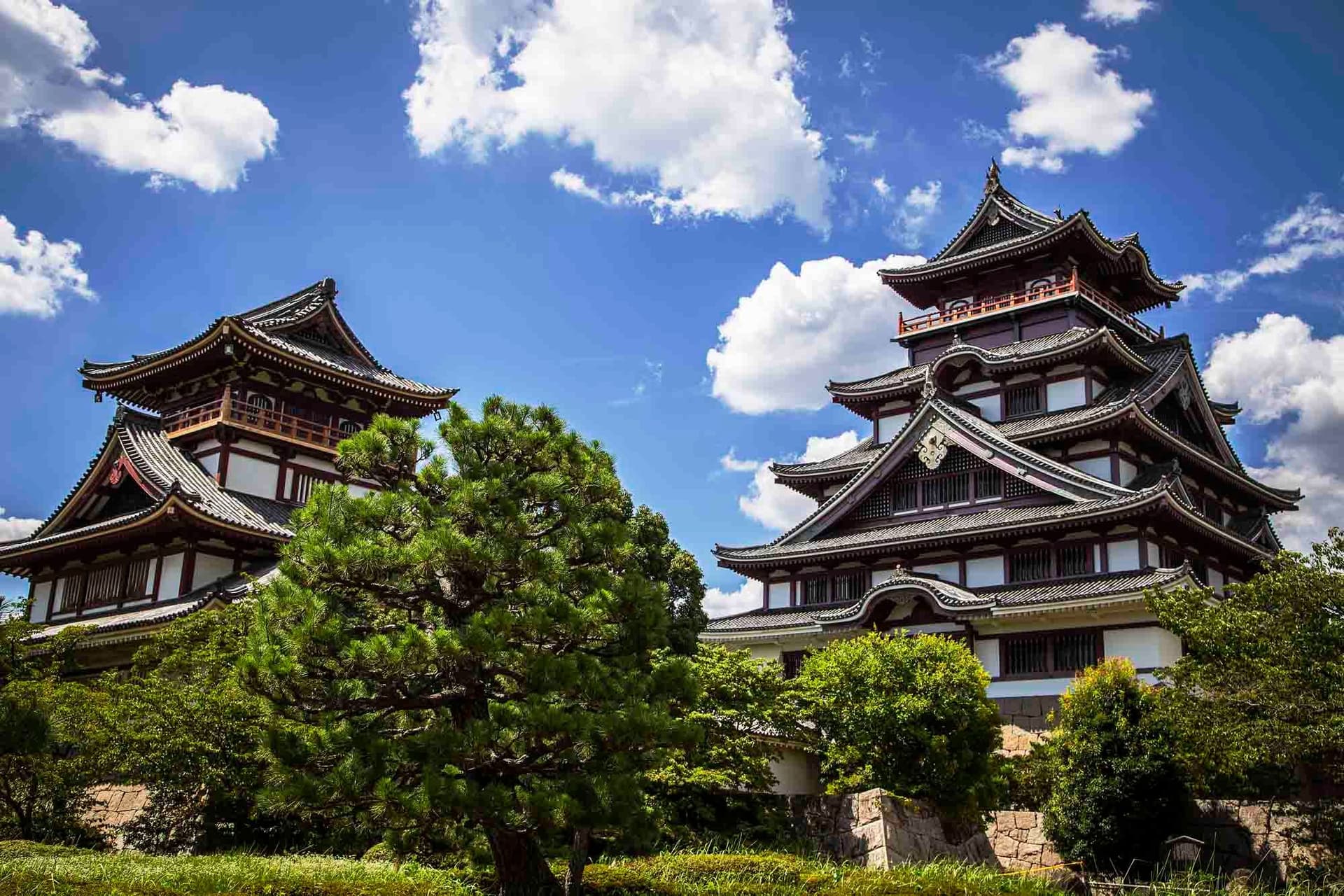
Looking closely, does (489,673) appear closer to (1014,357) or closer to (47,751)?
(47,751)

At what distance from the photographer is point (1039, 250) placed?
38.4 metres

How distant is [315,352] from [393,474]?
22963 mm

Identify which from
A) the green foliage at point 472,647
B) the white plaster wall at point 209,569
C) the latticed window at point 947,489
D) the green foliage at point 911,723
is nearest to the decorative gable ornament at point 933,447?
the latticed window at point 947,489

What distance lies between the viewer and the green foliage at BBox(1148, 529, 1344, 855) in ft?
54.5

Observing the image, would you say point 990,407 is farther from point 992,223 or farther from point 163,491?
point 163,491

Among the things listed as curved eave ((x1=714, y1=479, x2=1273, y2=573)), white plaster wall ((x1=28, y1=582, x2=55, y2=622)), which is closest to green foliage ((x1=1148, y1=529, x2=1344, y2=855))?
curved eave ((x1=714, y1=479, x2=1273, y2=573))

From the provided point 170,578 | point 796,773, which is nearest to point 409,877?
point 796,773

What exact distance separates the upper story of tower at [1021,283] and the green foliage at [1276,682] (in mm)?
20962

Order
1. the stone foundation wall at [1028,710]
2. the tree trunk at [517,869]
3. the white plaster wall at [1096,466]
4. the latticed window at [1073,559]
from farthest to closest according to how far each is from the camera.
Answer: the white plaster wall at [1096,466]
the latticed window at [1073,559]
the stone foundation wall at [1028,710]
the tree trunk at [517,869]

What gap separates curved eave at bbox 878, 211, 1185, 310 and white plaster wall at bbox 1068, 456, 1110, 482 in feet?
26.2

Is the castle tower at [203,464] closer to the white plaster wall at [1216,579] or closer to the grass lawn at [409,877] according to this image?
the grass lawn at [409,877]

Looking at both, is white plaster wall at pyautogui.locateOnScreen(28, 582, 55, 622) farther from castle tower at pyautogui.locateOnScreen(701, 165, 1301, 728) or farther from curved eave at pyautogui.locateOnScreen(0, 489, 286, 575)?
castle tower at pyautogui.locateOnScreen(701, 165, 1301, 728)

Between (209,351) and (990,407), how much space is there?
2414cm

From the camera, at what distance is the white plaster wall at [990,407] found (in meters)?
37.0
